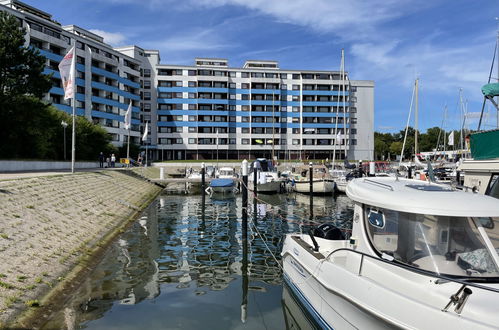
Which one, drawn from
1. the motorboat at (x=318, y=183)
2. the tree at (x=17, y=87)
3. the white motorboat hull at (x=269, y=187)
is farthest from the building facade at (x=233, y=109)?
the tree at (x=17, y=87)

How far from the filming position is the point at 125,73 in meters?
82.1

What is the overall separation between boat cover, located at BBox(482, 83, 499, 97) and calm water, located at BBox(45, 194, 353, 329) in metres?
11.2

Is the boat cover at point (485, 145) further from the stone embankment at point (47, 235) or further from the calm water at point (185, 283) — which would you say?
the stone embankment at point (47, 235)

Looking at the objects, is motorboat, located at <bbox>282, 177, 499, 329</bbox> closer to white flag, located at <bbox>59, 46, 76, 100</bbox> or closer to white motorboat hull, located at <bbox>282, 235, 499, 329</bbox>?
white motorboat hull, located at <bbox>282, 235, 499, 329</bbox>

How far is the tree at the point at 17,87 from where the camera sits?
1283 inches

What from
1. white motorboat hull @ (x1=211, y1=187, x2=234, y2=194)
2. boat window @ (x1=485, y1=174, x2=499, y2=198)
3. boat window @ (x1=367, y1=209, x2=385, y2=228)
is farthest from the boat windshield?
white motorboat hull @ (x1=211, y1=187, x2=234, y2=194)

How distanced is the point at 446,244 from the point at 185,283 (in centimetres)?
751

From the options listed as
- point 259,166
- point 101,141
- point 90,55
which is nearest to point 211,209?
point 259,166

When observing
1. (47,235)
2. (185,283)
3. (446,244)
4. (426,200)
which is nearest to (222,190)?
(47,235)

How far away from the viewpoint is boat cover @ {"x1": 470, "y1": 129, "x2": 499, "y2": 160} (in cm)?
1541

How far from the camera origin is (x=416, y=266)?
5766 millimetres

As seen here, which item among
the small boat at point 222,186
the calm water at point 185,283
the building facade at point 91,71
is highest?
the building facade at point 91,71

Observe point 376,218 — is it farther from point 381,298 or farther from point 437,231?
point 381,298

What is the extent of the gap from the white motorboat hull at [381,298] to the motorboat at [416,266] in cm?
1
